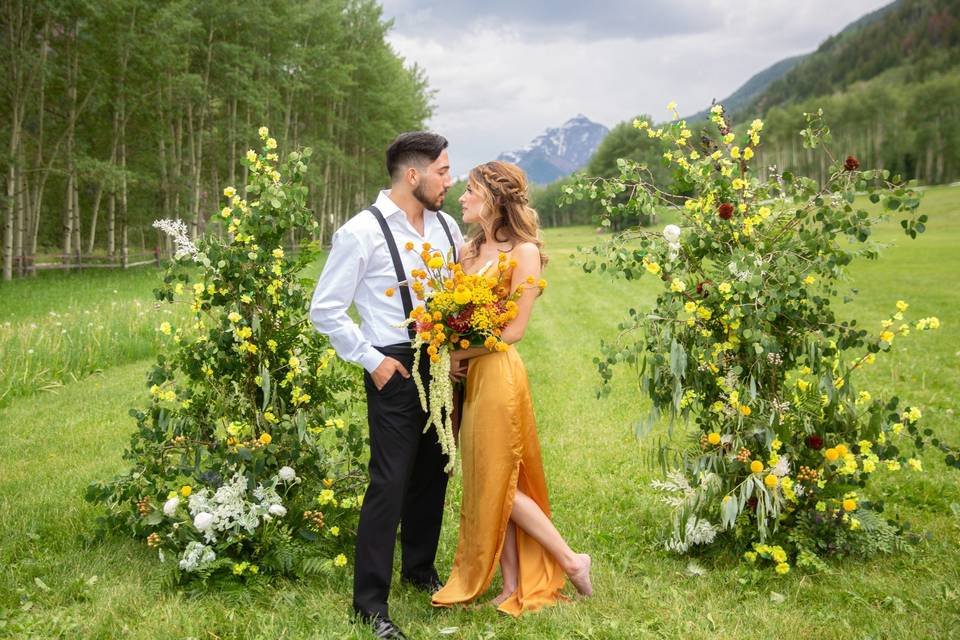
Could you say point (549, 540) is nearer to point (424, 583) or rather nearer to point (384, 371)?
point (424, 583)

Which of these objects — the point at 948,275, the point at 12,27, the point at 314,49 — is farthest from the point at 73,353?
the point at 314,49

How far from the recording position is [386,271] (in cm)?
350

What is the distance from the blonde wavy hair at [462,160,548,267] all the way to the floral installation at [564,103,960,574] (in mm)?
536

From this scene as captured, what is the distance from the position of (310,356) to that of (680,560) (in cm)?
259

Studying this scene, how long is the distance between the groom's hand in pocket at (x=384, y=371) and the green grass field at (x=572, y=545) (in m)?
1.18

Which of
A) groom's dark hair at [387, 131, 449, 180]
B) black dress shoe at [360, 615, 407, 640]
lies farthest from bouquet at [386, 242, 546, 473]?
black dress shoe at [360, 615, 407, 640]

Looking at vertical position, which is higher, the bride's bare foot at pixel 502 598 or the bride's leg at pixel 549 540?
the bride's leg at pixel 549 540

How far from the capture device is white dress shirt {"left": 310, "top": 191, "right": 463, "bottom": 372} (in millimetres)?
3406

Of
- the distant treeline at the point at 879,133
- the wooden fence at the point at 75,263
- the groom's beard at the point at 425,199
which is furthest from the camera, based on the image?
the distant treeline at the point at 879,133

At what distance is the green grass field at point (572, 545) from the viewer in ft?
11.2

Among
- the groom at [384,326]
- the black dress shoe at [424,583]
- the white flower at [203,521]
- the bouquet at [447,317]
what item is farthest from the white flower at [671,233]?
the white flower at [203,521]

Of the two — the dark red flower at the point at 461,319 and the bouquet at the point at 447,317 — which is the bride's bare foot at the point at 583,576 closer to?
the bouquet at the point at 447,317

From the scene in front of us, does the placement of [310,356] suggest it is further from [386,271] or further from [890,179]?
[890,179]

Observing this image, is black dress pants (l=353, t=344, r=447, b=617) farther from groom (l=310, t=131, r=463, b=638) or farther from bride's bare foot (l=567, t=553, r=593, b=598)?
bride's bare foot (l=567, t=553, r=593, b=598)
